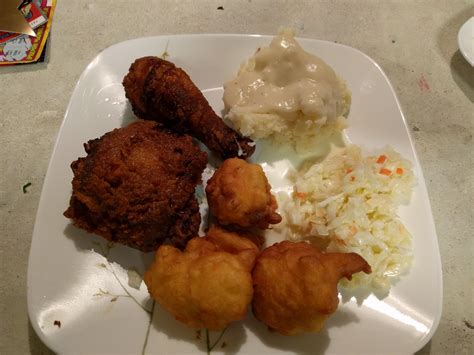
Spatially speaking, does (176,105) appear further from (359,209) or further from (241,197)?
(359,209)

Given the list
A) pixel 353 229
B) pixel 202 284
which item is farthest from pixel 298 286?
pixel 353 229

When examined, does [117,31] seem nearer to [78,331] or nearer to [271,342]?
[78,331]

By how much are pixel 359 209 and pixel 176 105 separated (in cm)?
105

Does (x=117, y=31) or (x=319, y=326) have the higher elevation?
(x=117, y=31)

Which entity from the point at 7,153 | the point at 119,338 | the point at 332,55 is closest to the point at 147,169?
the point at 119,338

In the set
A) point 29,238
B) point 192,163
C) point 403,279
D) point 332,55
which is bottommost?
point 29,238

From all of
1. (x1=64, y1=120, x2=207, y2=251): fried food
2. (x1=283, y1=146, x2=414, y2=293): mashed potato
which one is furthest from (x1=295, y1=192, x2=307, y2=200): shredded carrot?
(x1=64, y1=120, x2=207, y2=251): fried food

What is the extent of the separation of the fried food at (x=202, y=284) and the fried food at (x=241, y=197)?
17 centimetres

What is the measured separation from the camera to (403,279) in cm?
187

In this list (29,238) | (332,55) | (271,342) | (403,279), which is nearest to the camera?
(271,342)

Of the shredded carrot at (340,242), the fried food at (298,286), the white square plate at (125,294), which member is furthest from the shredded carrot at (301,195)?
the fried food at (298,286)

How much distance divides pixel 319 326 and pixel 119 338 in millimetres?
867

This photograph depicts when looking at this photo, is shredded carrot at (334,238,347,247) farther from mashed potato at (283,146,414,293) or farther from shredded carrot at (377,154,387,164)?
shredded carrot at (377,154,387,164)

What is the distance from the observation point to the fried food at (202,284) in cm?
157
